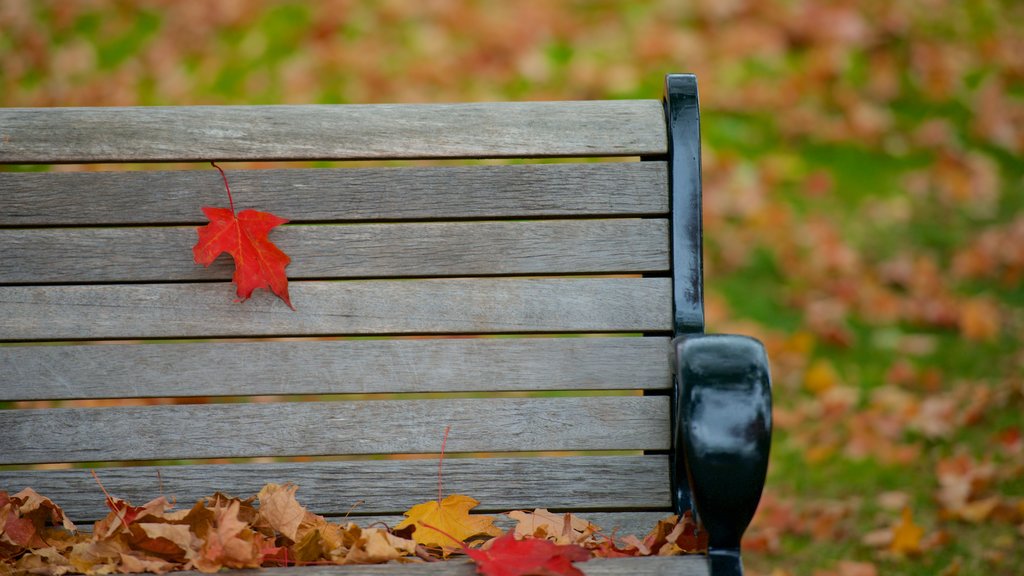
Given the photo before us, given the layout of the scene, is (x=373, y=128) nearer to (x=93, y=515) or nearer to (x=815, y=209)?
(x=93, y=515)

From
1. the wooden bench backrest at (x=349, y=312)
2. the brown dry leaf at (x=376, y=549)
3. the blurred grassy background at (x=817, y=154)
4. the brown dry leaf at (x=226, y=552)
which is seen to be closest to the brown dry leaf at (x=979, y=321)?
the blurred grassy background at (x=817, y=154)

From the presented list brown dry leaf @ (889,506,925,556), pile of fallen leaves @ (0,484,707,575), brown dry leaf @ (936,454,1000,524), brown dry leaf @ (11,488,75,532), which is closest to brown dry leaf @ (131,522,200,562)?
pile of fallen leaves @ (0,484,707,575)

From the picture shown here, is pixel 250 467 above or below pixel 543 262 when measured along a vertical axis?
below

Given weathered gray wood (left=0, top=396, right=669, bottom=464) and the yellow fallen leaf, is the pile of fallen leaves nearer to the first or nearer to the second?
weathered gray wood (left=0, top=396, right=669, bottom=464)

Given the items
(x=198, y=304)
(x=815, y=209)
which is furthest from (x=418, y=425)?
(x=815, y=209)

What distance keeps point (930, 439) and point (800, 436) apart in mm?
379

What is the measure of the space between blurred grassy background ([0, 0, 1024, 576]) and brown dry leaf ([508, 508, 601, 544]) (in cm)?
93

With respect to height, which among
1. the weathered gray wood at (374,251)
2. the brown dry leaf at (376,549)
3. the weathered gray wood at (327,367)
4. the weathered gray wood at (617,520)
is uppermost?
the weathered gray wood at (374,251)

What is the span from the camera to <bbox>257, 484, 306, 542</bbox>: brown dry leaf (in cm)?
144

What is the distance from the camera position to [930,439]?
2820mm

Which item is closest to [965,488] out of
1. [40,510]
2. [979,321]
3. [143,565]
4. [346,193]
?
[979,321]

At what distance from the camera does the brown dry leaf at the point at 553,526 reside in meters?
1.46

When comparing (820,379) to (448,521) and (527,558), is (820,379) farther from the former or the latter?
(527,558)

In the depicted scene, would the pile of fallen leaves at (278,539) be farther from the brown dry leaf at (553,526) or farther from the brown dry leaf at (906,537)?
the brown dry leaf at (906,537)
